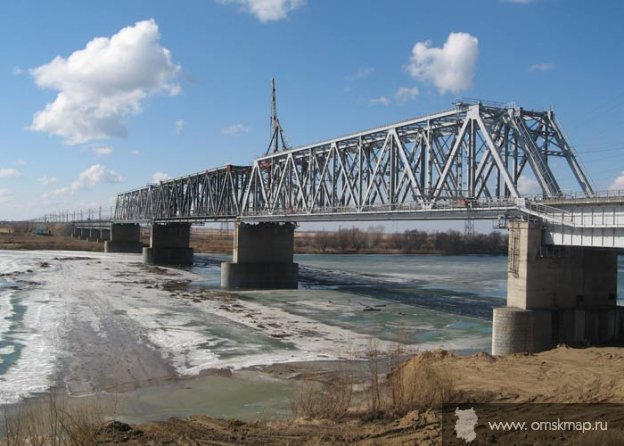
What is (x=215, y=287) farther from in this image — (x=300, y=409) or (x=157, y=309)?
(x=300, y=409)

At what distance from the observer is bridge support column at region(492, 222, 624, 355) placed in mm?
28938

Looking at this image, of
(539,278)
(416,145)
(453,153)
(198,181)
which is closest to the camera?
(539,278)

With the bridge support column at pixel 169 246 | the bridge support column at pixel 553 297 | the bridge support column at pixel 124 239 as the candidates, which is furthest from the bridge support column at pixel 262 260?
the bridge support column at pixel 124 239

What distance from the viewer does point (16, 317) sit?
38344mm

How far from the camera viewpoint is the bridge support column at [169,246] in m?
108

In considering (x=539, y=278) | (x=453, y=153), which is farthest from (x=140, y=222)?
(x=539, y=278)

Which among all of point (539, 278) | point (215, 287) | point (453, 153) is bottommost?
point (215, 287)

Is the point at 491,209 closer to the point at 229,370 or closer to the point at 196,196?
the point at 229,370

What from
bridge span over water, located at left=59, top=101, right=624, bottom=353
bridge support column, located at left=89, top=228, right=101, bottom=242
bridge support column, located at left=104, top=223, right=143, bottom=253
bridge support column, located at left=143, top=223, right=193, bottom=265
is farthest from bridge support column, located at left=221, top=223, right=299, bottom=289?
bridge support column, located at left=89, top=228, right=101, bottom=242

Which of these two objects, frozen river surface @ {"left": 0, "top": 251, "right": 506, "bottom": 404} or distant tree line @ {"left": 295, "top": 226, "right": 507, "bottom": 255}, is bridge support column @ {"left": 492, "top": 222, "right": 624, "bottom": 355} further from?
distant tree line @ {"left": 295, "top": 226, "right": 507, "bottom": 255}

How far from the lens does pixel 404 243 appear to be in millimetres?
184875

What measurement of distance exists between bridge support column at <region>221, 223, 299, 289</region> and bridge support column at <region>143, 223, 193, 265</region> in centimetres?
4164

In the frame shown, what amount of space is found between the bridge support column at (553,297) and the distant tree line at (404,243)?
458 feet

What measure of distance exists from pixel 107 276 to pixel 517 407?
220ft
